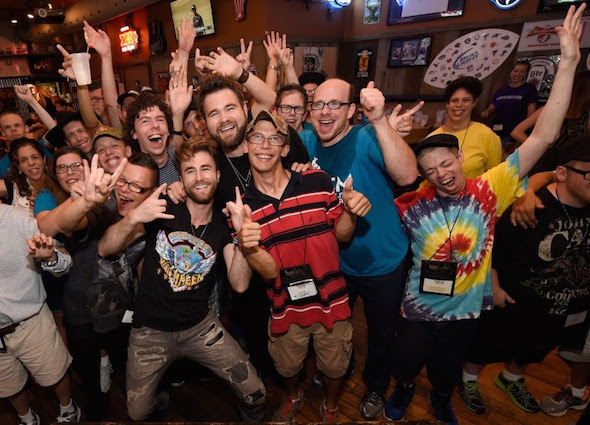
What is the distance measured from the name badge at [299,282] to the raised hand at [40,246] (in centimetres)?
119

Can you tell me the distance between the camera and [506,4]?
5066 mm

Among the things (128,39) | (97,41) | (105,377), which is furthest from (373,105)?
(128,39)

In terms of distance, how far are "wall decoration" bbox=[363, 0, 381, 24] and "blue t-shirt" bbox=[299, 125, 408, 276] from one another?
19.0 ft

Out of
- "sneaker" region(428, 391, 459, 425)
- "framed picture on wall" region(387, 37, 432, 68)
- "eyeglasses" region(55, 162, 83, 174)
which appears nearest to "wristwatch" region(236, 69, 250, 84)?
"eyeglasses" region(55, 162, 83, 174)

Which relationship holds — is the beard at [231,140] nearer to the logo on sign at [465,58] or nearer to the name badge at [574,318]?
the name badge at [574,318]

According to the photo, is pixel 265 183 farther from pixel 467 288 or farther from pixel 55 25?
pixel 55 25

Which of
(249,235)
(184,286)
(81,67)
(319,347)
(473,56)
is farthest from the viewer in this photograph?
(473,56)

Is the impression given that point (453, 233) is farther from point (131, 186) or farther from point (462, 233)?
point (131, 186)

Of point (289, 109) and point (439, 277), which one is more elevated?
point (289, 109)

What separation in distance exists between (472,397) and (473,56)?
17.9ft

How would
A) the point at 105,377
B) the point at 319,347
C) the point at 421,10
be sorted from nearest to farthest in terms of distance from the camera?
the point at 319,347 < the point at 105,377 < the point at 421,10

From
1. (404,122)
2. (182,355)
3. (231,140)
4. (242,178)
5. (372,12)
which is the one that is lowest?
(182,355)

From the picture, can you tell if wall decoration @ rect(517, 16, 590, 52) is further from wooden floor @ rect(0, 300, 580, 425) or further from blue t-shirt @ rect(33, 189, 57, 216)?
blue t-shirt @ rect(33, 189, 57, 216)

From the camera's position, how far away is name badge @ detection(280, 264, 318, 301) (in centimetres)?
174
